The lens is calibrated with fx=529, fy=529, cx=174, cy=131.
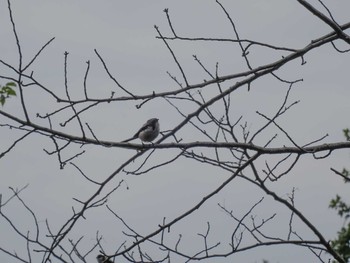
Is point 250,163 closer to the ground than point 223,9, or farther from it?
closer to the ground

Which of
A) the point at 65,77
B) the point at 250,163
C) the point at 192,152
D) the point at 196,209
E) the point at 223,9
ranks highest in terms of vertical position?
the point at 223,9

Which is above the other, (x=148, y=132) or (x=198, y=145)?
(x=148, y=132)

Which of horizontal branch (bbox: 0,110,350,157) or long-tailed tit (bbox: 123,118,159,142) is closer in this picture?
horizontal branch (bbox: 0,110,350,157)

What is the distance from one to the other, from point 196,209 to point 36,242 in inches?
47.8

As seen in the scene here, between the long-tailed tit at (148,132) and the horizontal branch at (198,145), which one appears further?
the long-tailed tit at (148,132)

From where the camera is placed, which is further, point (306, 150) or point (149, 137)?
point (149, 137)

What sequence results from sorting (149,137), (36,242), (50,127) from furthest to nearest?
(149,137) → (36,242) → (50,127)

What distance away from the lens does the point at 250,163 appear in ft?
11.5

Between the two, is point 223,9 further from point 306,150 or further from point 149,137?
point 149,137

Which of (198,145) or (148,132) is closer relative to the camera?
(198,145)

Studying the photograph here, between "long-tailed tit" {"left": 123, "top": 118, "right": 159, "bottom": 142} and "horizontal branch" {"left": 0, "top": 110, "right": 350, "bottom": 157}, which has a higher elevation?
"long-tailed tit" {"left": 123, "top": 118, "right": 159, "bottom": 142}

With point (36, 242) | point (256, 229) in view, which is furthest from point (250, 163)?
point (36, 242)

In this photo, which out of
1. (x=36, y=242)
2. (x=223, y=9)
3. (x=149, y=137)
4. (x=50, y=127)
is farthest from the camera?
(x=149, y=137)

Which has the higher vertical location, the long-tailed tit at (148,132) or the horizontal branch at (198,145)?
the long-tailed tit at (148,132)
